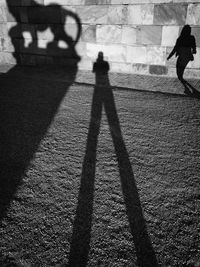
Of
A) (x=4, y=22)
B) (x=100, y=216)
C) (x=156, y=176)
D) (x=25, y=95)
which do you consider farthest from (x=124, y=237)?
(x=4, y=22)

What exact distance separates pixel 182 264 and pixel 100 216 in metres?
0.82

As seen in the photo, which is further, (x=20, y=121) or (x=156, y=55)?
(x=156, y=55)

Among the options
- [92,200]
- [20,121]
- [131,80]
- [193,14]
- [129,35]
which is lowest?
[92,200]

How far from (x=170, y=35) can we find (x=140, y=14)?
0.90 m

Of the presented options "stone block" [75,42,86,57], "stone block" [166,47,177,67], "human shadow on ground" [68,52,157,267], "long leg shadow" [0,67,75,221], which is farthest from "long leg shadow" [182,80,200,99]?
"stone block" [75,42,86,57]

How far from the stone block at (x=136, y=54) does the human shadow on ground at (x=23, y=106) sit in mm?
1483

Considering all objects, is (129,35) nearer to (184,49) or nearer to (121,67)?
(121,67)

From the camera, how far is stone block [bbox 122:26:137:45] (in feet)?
19.6

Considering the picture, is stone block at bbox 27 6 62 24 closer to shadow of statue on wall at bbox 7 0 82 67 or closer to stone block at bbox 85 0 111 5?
shadow of statue on wall at bbox 7 0 82 67

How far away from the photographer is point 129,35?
19.8 feet

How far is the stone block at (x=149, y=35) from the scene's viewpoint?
5.80m

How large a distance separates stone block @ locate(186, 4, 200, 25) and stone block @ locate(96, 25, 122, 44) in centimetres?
165

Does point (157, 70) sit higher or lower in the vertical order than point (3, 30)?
lower

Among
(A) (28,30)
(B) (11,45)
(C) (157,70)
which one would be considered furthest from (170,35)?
(B) (11,45)
